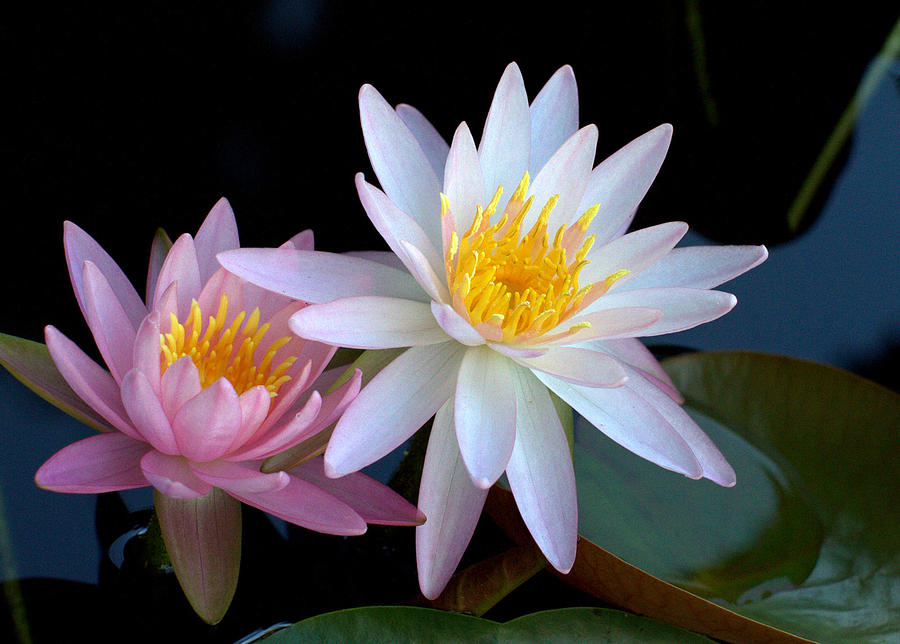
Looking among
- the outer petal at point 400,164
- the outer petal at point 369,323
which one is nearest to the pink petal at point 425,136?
the outer petal at point 400,164

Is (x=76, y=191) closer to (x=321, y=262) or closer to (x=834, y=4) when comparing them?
(x=321, y=262)

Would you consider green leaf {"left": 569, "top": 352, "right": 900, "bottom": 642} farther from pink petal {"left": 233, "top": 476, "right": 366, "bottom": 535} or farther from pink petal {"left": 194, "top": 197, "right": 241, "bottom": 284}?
pink petal {"left": 194, "top": 197, "right": 241, "bottom": 284}

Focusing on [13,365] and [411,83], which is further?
[411,83]

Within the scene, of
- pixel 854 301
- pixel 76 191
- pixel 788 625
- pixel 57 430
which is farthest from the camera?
pixel 854 301

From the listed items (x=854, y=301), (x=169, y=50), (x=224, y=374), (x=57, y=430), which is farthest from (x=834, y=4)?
(x=57, y=430)

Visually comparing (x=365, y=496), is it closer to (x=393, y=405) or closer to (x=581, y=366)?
(x=393, y=405)

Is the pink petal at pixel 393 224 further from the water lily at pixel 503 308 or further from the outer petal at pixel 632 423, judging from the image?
the outer petal at pixel 632 423

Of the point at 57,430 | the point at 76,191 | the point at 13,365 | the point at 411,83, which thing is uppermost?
the point at 411,83

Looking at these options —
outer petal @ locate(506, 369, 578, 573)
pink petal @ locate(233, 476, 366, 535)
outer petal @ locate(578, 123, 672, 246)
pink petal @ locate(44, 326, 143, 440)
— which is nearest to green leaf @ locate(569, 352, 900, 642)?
outer petal @ locate(506, 369, 578, 573)
